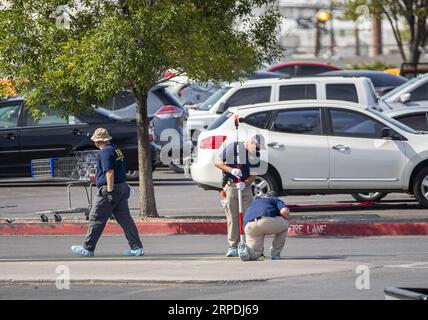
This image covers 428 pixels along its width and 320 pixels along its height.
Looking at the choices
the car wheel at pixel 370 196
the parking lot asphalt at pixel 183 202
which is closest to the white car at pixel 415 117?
the parking lot asphalt at pixel 183 202

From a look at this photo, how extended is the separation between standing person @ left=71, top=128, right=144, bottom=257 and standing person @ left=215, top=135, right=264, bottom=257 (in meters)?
1.21

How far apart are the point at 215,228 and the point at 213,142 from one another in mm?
2058

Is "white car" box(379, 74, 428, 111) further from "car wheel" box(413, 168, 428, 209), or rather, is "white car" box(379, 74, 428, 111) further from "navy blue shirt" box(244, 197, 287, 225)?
"navy blue shirt" box(244, 197, 287, 225)

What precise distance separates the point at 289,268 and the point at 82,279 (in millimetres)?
2316

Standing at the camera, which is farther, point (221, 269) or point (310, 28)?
point (310, 28)

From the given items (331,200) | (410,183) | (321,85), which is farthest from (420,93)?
(410,183)

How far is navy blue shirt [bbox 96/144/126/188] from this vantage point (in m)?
14.2

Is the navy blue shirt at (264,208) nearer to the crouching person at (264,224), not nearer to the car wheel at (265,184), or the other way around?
the crouching person at (264,224)

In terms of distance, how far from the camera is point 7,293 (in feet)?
38.7

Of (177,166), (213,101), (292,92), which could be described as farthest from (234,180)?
(213,101)

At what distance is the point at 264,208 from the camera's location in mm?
13320

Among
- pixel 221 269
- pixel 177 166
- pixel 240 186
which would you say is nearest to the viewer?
pixel 221 269

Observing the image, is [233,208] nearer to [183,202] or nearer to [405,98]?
[183,202]
